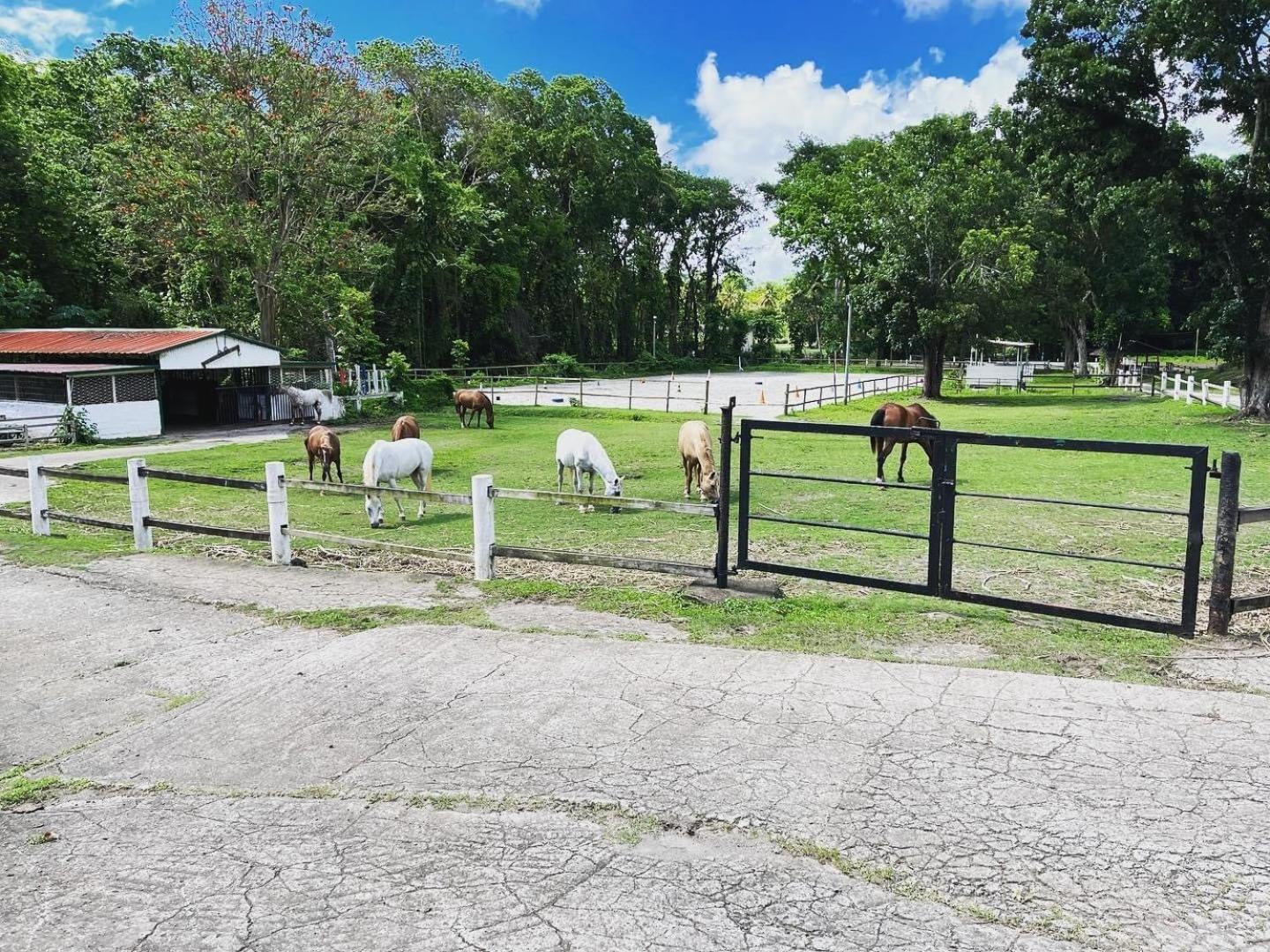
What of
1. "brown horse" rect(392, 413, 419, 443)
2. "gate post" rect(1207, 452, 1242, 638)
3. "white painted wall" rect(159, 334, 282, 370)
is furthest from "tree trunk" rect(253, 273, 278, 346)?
"gate post" rect(1207, 452, 1242, 638)

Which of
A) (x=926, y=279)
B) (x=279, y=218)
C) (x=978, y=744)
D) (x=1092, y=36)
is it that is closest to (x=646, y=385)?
(x=926, y=279)

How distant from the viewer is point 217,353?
24.1 meters

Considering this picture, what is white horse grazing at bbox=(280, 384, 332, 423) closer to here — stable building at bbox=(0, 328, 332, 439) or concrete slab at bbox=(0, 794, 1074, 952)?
stable building at bbox=(0, 328, 332, 439)

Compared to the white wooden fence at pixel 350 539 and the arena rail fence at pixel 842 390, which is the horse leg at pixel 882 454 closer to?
the white wooden fence at pixel 350 539

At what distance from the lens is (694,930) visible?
2795mm

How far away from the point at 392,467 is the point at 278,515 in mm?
3073

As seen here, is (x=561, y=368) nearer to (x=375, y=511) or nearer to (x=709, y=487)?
(x=709, y=487)

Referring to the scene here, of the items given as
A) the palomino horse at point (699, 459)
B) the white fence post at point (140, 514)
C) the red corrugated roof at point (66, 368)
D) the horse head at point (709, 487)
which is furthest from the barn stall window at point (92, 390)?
the horse head at point (709, 487)

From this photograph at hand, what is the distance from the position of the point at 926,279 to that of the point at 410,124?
29.6 meters

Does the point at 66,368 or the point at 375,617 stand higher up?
the point at 66,368

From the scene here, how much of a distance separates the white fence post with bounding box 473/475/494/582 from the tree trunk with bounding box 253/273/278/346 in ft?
77.1

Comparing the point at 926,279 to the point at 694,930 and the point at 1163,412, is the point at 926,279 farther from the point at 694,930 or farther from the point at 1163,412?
the point at 694,930

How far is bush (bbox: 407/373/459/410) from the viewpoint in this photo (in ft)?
103

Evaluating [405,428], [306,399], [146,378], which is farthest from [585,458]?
[306,399]
